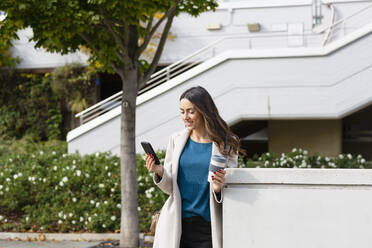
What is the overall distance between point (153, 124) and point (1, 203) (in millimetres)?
3421

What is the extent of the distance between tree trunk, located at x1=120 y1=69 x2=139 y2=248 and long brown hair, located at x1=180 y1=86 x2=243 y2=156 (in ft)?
12.9

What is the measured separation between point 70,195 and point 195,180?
586 cm

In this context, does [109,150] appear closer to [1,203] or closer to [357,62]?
[1,203]

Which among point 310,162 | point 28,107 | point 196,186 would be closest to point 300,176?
point 196,186

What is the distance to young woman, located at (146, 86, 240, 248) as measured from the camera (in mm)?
3184

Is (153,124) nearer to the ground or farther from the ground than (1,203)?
farther from the ground

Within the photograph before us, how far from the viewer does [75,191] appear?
8695 millimetres

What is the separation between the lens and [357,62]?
9781 millimetres

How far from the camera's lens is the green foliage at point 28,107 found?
14.9 meters

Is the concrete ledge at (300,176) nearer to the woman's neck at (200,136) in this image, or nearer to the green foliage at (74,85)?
the woman's neck at (200,136)

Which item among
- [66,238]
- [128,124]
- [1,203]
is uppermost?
[128,124]

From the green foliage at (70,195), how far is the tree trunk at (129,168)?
2.67 feet

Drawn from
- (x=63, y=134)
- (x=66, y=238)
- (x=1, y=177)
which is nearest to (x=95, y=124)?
(x=1, y=177)

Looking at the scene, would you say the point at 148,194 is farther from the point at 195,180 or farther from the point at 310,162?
the point at 195,180
